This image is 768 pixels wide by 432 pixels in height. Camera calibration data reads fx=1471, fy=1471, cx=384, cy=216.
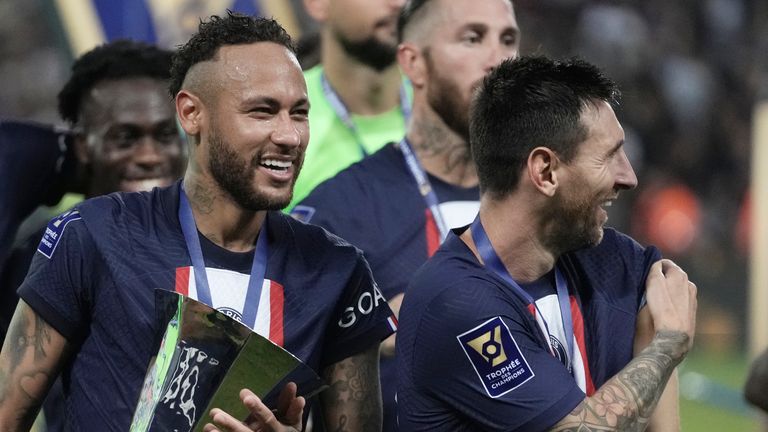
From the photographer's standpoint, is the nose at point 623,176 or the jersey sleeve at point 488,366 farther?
the nose at point 623,176

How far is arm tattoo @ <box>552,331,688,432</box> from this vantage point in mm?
3367

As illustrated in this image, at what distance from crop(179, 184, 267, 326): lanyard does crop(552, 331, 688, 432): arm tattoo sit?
0.80m

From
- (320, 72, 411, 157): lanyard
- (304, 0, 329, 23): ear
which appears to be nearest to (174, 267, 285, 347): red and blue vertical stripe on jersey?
(320, 72, 411, 157): lanyard

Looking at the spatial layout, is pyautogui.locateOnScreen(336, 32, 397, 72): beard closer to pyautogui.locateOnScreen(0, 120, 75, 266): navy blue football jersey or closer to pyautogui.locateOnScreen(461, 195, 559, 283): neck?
pyautogui.locateOnScreen(0, 120, 75, 266): navy blue football jersey

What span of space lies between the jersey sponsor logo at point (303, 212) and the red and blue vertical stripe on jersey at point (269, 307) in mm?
899

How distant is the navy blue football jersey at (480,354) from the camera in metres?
3.42

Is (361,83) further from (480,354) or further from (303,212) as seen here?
(480,354)

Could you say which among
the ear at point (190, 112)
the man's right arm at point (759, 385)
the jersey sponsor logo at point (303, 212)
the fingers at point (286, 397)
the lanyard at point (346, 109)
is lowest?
the man's right arm at point (759, 385)

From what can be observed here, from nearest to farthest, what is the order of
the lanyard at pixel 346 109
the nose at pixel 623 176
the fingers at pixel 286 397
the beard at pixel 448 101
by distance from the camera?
the fingers at pixel 286 397 < the nose at pixel 623 176 < the beard at pixel 448 101 < the lanyard at pixel 346 109

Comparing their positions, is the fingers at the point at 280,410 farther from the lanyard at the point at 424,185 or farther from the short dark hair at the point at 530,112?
the lanyard at the point at 424,185

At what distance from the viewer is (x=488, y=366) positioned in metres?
3.46

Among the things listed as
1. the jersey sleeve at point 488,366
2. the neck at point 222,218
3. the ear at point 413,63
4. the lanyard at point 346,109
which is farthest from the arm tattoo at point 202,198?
the lanyard at point 346,109

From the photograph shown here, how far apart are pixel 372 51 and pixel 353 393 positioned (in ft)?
6.60

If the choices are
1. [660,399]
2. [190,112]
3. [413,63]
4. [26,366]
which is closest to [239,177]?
[190,112]
